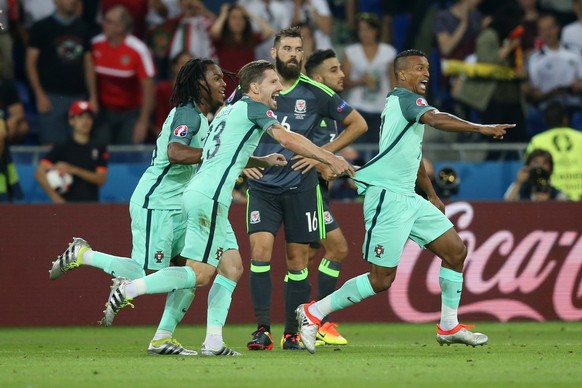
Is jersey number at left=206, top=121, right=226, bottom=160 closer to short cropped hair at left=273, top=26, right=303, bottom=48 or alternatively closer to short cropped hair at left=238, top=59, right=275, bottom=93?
short cropped hair at left=238, top=59, right=275, bottom=93

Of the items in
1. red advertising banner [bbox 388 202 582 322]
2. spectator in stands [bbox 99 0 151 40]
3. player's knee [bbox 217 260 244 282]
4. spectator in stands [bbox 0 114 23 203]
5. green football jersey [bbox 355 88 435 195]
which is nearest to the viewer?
player's knee [bbox 217 260 244 282]

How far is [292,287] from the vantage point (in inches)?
432

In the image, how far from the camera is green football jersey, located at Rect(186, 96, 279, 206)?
959cm

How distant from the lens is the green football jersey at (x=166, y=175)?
10094mm

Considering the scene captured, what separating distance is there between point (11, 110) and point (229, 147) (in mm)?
7601

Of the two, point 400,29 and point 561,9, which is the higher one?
point 561,9

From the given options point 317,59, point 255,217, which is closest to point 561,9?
point 317,59

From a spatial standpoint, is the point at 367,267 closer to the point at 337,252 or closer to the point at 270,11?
the point at 337,252

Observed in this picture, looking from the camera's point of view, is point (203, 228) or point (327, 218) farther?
point (327, 218)

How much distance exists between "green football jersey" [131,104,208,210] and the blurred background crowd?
227 inches

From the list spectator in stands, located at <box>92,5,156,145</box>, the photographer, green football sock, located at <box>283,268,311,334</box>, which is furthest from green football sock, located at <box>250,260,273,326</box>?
spectator in stands, located at <box>92,5,156,145</box>

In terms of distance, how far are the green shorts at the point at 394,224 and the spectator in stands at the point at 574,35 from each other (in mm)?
8884

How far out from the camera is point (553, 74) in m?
18.0

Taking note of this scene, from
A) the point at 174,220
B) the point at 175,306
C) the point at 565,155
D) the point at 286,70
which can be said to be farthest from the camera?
the point at 565,155
